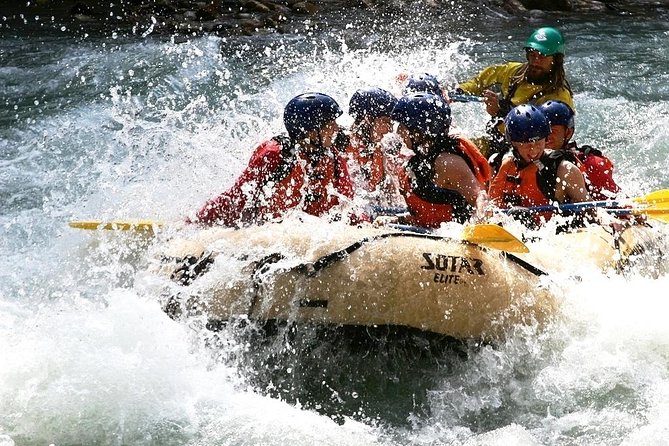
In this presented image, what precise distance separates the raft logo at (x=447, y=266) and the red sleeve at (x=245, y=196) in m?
1.27

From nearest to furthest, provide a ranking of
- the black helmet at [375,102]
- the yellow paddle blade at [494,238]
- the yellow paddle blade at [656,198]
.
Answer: the yellow paddle blade at [494,238], the yellow paddle blade at [656,198], the black helmet at [375,102]

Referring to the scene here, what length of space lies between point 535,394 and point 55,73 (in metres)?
8.02

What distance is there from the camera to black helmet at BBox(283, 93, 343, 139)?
16.5ft

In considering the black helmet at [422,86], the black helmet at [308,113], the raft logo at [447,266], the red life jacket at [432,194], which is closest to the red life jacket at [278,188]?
the black helmet at [308,113]

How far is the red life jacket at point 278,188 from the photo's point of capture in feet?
16.9

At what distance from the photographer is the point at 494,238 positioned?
175 inches

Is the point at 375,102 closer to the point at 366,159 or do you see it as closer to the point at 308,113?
the point at 366,159

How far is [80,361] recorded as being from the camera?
4.58 metres

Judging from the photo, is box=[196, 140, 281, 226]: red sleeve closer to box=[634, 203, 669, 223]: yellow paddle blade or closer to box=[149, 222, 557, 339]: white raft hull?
box=[149, 222, 557, 339]: white raft hull

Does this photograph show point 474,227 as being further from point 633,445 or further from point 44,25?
point 44,25

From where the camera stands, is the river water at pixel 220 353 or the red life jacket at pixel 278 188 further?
the red life jacket at pixel 278 188

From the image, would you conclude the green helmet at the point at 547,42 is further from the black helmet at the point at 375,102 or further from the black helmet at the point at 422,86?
the black helmet at the point at 375,102

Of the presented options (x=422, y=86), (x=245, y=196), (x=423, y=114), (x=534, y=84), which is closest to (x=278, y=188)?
(x=245, y=196)

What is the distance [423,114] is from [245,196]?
1230 millimetres
